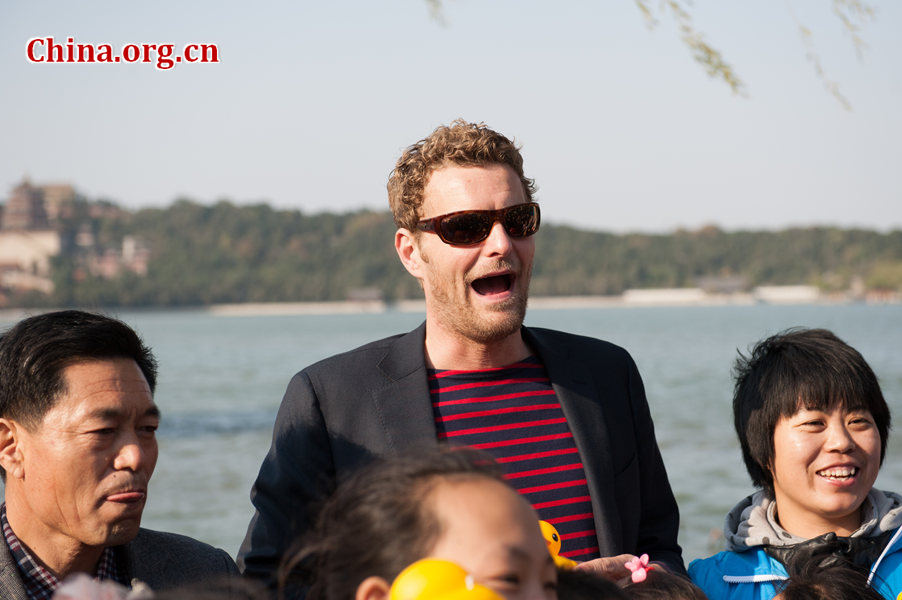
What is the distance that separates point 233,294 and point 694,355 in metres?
57.0

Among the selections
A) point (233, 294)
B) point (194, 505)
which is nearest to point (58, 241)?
point (233, 294)

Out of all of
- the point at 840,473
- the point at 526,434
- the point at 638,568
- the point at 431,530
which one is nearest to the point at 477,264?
the point at 526,434

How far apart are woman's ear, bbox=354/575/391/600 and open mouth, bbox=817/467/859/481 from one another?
84.5 inches

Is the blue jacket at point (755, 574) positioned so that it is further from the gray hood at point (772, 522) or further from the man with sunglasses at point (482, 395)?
the man with sunglasses at point (482, 395)

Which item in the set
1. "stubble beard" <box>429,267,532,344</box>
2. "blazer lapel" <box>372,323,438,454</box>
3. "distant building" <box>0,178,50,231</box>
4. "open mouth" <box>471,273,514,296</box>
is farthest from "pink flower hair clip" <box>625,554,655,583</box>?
"distant building" <box>0,178,50,231</box>

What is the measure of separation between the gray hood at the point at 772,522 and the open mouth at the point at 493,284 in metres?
1.20

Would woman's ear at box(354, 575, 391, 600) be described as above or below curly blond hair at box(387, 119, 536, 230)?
below

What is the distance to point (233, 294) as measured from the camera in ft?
352

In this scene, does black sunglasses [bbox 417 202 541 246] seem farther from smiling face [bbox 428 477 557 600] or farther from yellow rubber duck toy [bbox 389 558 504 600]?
yellow rubber duck toy [bbox 389 558 504 600]

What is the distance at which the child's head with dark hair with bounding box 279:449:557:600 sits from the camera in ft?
5.68

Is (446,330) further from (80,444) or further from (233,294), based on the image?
(233,294)

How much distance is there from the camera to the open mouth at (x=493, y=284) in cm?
332

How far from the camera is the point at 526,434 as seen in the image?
3242 mm

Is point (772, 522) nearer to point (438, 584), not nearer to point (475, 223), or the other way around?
point (475, 223)
